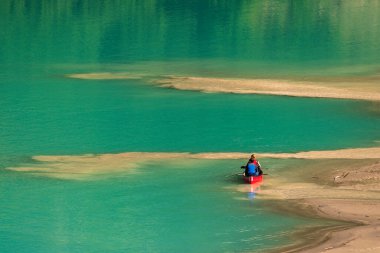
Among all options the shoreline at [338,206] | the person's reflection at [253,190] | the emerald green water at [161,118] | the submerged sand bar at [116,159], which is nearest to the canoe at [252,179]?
the person's reflection at [253,190]

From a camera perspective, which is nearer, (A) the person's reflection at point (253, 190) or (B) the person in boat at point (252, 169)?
(A) the person's reflection at point (253, 190)

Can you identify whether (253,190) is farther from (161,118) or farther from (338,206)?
(161,118)

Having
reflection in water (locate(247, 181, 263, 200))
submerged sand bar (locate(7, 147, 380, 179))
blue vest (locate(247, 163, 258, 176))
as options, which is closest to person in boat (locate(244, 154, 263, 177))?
blue vest (locate(247, 163, 258, 176))

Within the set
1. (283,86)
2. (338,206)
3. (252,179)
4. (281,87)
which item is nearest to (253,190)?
(252,179)

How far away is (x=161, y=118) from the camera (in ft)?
160

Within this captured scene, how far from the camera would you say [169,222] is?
1289 inches

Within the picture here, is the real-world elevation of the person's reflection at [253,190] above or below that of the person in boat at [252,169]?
below

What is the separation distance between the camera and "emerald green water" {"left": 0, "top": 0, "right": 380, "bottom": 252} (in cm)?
3225

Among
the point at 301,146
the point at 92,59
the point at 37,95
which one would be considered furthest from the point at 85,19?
the point at 301,146

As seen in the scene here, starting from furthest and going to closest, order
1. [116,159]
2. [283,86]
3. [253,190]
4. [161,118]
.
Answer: [283,86], [161,118], [116,159], [253,190]

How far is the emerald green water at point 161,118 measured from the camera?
1270 inches

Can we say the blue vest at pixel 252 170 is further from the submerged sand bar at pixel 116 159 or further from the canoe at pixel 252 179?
the submerged sand bar at pixel 116 159

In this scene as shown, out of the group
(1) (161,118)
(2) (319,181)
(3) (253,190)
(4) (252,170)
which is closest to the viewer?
(3) (253,190)

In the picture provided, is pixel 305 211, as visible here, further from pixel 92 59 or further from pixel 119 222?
pixel 92 59
